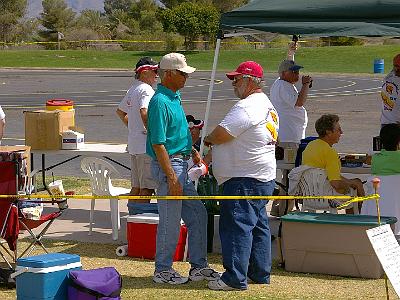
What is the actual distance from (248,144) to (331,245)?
1362 mm

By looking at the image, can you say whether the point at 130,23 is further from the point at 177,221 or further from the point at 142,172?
the point at 177,221

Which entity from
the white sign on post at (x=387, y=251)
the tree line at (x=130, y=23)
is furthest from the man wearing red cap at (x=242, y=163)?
the tree line at (x=130, y=23)

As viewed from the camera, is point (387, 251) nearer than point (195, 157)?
Yes

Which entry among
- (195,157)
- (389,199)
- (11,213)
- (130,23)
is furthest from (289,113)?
(130,23)

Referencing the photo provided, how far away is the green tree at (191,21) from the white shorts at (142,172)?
54270mm

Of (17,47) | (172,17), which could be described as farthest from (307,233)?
(17,47)

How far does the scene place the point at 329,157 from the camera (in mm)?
9594

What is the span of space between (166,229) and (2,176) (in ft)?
5.03

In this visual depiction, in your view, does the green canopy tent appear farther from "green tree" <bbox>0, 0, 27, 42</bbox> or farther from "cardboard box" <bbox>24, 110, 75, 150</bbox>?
"green tree" <bbox>0, 0, 27, 42</bbox>

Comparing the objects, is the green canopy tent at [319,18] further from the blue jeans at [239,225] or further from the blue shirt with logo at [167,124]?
the blue jeans at [239,225]

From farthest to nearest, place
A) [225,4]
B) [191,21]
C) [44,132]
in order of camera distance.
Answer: [225,4] → [191,21] → [44,132]

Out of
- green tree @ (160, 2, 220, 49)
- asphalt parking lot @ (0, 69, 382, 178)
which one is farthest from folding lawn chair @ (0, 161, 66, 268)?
green tree @ (160, 2, 220, 49)

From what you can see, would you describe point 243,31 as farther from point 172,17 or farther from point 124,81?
point 172,17

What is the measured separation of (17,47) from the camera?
74.9 m
